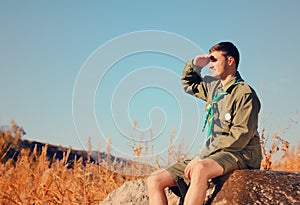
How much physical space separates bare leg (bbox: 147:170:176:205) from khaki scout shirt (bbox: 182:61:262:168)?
33cm

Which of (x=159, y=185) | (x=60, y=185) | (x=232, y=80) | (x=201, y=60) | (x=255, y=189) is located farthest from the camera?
(x=60, y=185)

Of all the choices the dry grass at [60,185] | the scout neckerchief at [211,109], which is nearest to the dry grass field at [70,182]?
the dry grass at [60,185]

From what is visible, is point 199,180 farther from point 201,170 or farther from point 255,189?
point 255,189

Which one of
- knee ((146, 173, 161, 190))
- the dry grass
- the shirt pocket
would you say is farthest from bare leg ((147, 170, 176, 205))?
the dry grass

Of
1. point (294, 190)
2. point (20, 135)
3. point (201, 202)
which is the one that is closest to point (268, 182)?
point (294, 190)

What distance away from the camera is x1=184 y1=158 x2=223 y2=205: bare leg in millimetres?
3016

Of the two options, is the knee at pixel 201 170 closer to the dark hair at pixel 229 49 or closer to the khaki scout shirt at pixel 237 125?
the khaki scout shirt at pixel 237 125

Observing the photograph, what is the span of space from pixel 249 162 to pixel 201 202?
59 cm

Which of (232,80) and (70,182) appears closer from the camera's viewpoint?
(232,80)

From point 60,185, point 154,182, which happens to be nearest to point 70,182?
point 60,185

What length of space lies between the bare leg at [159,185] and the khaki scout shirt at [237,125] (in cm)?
33

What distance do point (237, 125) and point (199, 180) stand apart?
566 mm

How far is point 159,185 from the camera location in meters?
3.35

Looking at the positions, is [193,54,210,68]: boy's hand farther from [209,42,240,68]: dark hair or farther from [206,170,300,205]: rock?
[206,170,300,205]: rock
